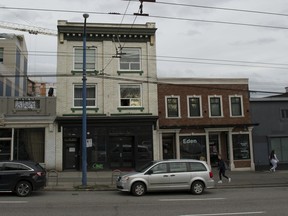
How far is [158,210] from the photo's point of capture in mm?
12172

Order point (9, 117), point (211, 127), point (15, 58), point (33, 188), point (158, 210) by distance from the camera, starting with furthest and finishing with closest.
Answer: point (15, 58) → point (211, 127) → point (9, 117) → point (33, 188) → point (158, 210)

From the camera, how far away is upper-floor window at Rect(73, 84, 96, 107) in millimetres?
27856

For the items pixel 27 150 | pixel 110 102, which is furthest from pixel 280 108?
pixel 27 150

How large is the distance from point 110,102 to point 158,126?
4.01 meters

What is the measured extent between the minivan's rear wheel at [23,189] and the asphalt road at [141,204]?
0.33 meters

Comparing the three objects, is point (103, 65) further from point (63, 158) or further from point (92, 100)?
point (63, 158)

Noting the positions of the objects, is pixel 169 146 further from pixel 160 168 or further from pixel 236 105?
pixel 160 168

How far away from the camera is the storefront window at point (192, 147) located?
28.5 metres

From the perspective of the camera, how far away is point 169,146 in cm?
2906

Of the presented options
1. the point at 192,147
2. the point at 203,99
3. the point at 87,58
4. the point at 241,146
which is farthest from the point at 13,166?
the point at 241,146

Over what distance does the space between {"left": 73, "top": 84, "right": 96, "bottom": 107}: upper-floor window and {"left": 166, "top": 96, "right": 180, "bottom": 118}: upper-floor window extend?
5.59m

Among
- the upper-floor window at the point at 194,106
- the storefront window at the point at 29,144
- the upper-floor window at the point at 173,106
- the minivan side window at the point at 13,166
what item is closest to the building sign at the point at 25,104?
the storefront window at the point at 29,144

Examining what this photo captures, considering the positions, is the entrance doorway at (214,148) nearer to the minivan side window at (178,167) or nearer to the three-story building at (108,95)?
the three-story building at (108,95)

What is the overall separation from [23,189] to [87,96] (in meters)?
12.8
